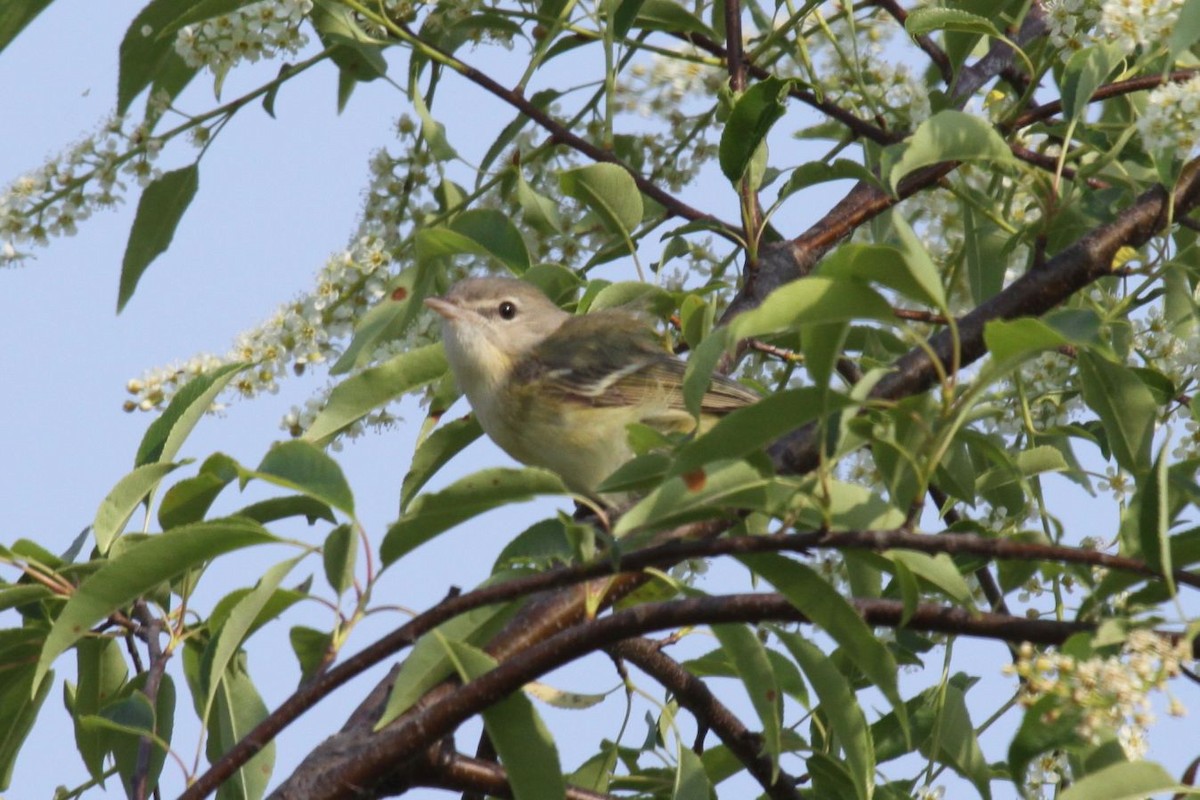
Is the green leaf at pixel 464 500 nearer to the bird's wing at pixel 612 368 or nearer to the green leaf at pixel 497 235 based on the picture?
the green leaf at pixel 497 235

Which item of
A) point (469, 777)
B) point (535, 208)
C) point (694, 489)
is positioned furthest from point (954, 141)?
point (469, 777)

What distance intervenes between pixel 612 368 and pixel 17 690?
2.00 meters

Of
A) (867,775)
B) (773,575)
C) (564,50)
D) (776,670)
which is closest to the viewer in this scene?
(773,575)

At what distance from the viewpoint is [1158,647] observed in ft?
5.73

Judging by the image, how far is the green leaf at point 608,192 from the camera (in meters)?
3.01

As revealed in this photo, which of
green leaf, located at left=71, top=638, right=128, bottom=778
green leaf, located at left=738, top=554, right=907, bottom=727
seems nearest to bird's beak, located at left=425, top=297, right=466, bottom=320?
green leaf, located at left=71, top=638, right=128, bottom=778

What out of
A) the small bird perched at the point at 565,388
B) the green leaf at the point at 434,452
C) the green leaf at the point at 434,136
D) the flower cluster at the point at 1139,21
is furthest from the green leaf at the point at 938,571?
the small bird perched at the point at 565,388

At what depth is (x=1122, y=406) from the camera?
2449 millimetres

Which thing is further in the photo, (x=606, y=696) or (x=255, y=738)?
(x=606, y=696)

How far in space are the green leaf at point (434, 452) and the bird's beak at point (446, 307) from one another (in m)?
0.44

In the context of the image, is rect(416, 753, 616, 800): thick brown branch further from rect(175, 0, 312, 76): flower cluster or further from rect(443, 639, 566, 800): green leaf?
rect(175, 0, 312, 76): flower cluster

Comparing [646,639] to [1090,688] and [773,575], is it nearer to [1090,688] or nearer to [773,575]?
[773,575]

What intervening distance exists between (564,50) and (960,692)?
6.02 ft

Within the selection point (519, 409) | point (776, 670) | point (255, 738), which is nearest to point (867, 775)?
point (776, 670)
